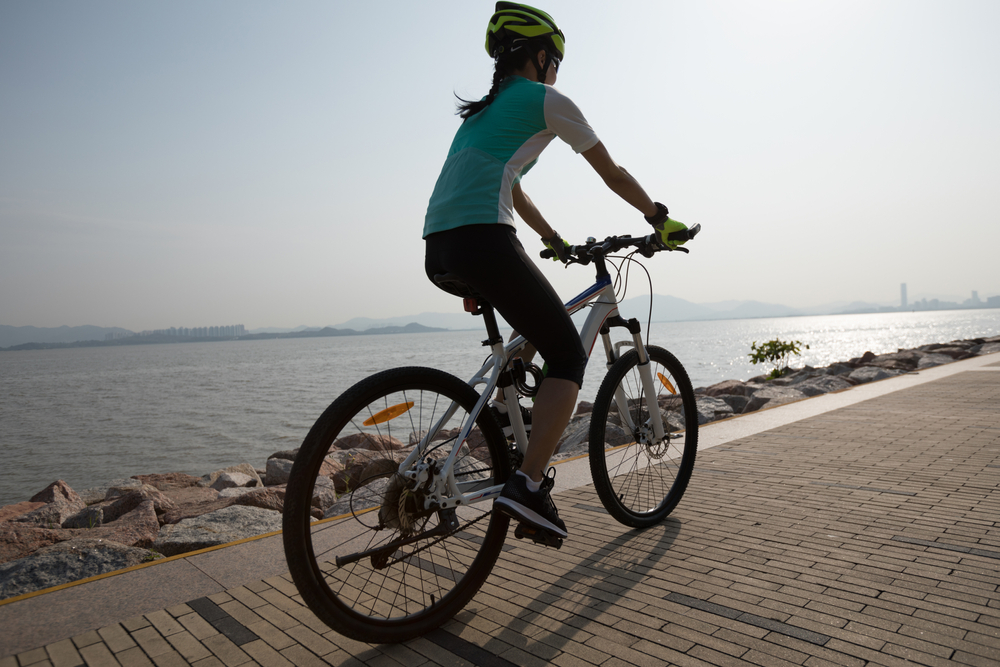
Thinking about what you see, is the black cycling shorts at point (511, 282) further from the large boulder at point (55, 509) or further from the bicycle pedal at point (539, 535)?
the large boulder at point (55, 509)

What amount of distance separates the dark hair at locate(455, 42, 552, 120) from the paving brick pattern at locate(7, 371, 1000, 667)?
1.92 metres

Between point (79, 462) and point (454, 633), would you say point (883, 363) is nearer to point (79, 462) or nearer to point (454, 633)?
point (454, 633)

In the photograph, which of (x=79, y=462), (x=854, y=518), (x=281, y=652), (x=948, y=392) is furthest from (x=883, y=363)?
(x=79, y=462)

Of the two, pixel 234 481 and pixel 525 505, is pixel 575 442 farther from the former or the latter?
pixel 525 505

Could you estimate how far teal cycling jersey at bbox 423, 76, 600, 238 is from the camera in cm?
227

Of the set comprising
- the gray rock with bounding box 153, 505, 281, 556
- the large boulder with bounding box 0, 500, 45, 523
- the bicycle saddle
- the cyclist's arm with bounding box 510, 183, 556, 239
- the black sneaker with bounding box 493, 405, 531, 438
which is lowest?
the large boulder with bounding box 0, 500, 45, 523

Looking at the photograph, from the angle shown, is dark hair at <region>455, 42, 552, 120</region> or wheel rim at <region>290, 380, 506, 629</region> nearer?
wheel rim at <region>290, 380, 506, 629</region>

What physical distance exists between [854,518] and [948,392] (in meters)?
6.01

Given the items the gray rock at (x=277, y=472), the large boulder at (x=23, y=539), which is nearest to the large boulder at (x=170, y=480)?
the gray rock at (x=277, y=472)

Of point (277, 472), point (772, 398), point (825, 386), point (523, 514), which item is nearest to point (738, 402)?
point (825, 386)

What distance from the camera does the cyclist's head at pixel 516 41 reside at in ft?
8.14

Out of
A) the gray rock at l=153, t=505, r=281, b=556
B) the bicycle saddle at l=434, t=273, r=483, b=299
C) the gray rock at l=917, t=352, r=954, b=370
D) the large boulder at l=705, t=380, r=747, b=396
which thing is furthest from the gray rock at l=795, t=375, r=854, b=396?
the bicycle saddle at l=434, t=273, r=483, b=299

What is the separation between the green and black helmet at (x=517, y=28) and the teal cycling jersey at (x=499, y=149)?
224 millimetres

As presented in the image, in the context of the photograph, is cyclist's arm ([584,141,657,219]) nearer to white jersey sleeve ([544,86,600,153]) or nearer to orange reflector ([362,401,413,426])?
white jersey sleeve ([544,86,600,153])
